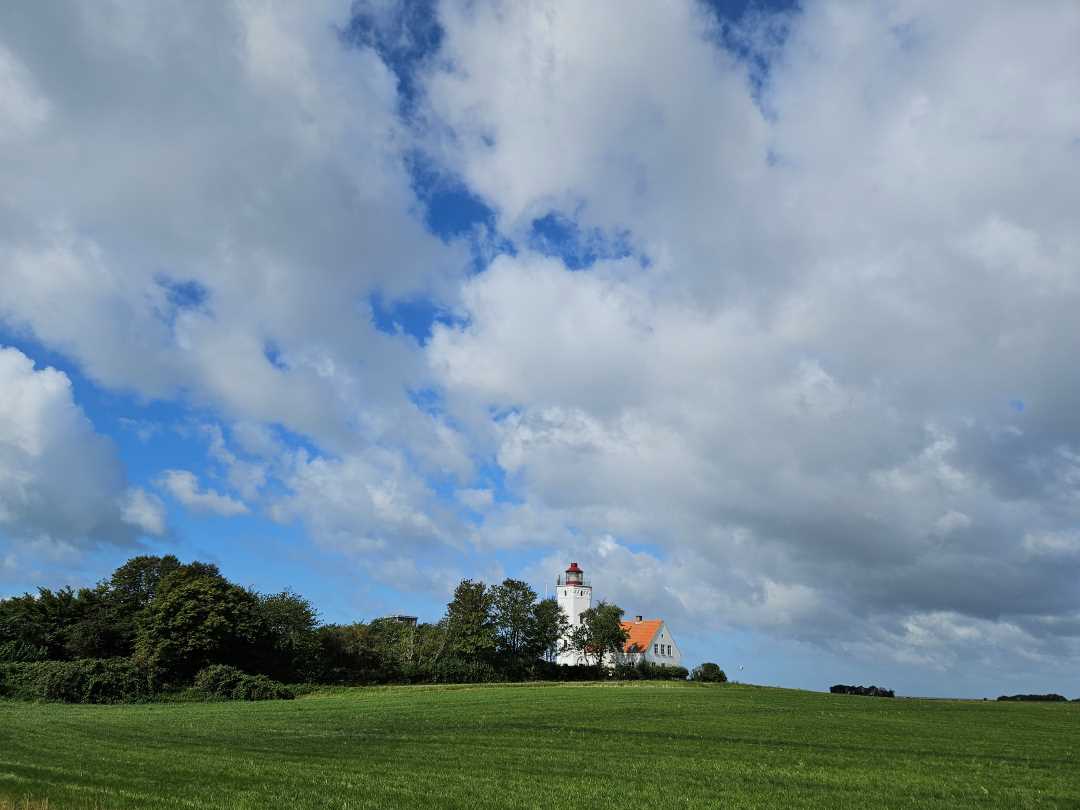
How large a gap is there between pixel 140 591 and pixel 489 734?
201ft

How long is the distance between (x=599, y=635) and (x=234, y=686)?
52.1 meters

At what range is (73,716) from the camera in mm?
39156

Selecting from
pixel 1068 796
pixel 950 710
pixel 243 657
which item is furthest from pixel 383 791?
pixel 243 657

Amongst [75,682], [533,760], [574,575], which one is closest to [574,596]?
[574,575]

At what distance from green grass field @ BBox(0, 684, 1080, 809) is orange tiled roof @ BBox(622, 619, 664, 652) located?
86051 millimetres

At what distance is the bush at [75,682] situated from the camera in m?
55.5

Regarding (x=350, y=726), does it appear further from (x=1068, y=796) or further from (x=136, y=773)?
(x=1068, y=796)

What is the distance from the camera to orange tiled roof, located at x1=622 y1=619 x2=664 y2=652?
123m

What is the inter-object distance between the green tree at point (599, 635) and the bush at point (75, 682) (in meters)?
57.1

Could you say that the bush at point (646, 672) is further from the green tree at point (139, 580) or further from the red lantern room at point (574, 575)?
the green tree at point (139, 580)

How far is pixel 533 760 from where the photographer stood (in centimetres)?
2133

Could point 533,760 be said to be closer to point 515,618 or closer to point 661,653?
point 515,618

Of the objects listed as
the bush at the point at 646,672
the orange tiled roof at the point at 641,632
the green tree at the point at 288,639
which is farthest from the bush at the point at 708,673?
the green tree at the point at 288,639

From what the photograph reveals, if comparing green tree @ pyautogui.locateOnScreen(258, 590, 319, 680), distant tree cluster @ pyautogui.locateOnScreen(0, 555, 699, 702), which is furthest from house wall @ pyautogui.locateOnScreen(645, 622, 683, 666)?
green tree @ pyautogui.locateOnScreen(258, 590, 319, 680)
